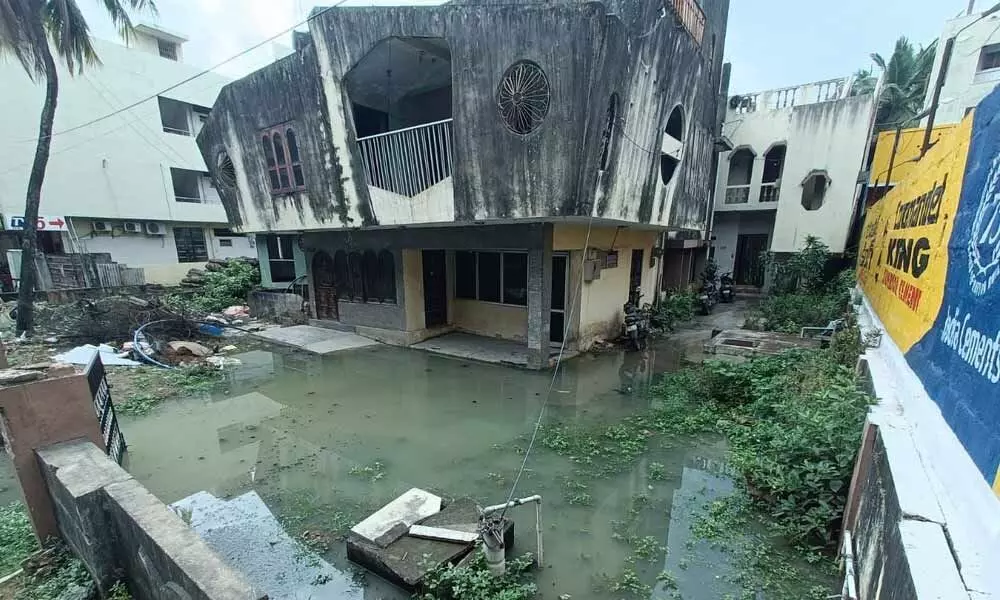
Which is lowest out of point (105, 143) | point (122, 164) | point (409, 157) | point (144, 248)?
point (144, 248)

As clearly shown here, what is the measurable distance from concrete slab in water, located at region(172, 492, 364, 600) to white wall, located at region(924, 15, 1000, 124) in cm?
2169

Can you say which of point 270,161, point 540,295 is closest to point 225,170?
point 270,161

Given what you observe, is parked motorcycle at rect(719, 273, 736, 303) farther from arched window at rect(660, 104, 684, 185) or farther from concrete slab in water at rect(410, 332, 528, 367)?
concrete slab in water at rect(410, 332, 528, 367)

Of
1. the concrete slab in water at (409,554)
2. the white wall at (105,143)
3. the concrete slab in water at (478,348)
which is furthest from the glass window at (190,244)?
the concrete slab in water at (409,554)

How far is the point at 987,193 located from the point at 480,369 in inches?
254

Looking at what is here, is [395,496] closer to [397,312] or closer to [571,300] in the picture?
[571,300]

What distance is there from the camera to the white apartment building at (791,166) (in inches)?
489

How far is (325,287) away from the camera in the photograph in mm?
10641

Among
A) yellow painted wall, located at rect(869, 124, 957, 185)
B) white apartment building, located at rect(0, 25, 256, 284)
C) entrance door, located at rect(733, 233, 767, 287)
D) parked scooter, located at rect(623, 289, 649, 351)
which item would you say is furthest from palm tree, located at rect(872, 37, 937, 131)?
white apartment building, located at rect(0, 25, 256, 284)

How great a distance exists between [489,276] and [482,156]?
3.58 m

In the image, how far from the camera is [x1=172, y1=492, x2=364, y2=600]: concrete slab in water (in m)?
2.74

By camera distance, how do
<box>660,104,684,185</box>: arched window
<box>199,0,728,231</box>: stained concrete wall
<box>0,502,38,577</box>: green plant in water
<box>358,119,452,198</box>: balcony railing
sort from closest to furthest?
<box>0,502,38,577</box>: green plant in water, <box>199,0,728,231</box>: stained concrete wall, <box>358,119,452,198</box>: balcony railing, <box>660,104,684,185</box>: arched window

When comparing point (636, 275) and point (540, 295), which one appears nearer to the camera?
point (540, 295)

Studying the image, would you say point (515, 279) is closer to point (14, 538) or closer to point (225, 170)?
point (14, 538)
